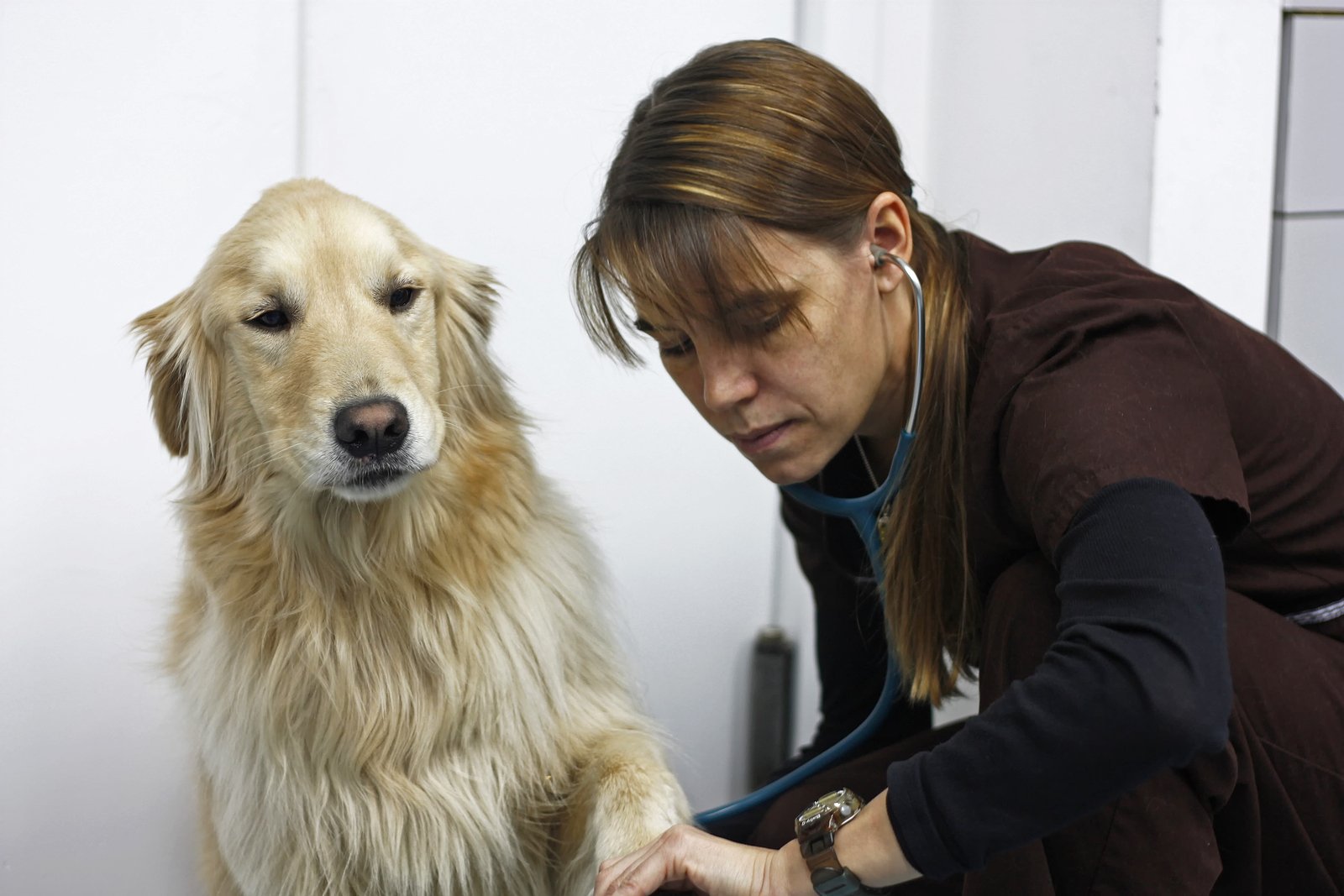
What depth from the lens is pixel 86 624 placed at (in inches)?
Answer: 74.6

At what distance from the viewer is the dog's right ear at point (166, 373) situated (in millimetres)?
1534

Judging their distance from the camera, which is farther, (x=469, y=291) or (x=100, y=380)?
(x=100, y=380)

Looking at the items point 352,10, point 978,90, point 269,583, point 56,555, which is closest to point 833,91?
point 269,583

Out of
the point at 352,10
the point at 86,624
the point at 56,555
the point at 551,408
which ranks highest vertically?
the point at 352,10

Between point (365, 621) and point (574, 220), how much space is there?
95cm

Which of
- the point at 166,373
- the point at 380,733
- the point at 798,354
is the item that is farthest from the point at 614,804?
the point at 166,373

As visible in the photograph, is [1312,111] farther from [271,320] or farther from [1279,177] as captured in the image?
[271,320]

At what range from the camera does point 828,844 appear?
3.50 ft

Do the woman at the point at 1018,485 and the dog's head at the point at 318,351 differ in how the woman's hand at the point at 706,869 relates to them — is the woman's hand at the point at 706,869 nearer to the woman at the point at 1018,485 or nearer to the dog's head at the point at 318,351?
the woman at the point at 1018,485

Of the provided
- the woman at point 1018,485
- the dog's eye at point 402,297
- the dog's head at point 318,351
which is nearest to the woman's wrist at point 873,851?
the woman at point 1018,485

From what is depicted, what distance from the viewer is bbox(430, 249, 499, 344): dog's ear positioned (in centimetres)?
157

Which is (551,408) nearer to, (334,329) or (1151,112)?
(334,329)

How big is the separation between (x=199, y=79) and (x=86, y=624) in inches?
35.2

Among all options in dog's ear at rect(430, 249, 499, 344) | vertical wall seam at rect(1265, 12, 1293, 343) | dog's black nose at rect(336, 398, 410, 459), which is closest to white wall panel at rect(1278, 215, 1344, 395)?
vertical wall seam at rect(1265, 12, 1293, 343)
